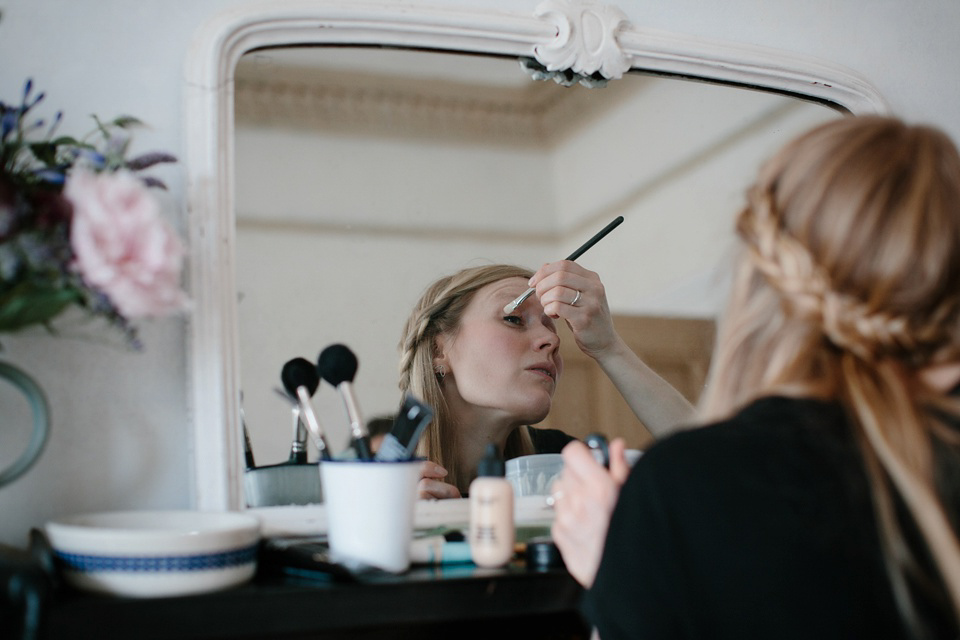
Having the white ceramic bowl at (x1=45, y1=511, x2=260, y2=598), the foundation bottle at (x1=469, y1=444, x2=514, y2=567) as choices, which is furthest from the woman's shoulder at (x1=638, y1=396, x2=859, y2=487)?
the white ceramic bowl at (x1=45, y1=511, x2=260, y2=598)

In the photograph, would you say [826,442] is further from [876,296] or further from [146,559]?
[146,559]

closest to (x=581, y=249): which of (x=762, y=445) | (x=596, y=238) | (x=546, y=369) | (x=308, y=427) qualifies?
(x=596, y=238)

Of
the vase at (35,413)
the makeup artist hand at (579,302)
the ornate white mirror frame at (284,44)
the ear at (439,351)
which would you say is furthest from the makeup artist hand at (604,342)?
the vase at (35,413)

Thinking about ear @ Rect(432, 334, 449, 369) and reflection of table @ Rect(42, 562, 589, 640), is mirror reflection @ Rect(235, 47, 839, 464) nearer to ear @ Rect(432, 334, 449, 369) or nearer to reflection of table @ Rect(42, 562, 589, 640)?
ear @ Rect(432, 334, 449, 369)

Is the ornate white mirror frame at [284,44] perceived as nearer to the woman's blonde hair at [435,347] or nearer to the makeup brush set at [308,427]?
the makeup brush set at [308,427]

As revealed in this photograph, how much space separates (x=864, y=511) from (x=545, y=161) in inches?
22.8

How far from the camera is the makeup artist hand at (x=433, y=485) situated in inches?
35.7

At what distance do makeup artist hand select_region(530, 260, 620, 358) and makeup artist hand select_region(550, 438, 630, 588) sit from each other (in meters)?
0.27

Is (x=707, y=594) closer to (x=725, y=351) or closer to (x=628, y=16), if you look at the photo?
(x=725, y=351)

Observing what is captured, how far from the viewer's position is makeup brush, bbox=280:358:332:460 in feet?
2.77

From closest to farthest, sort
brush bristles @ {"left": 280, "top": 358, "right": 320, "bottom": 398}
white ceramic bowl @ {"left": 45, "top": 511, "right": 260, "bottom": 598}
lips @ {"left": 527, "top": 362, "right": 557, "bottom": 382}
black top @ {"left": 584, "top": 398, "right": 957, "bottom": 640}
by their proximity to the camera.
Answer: black top @ {"left": 584, "top": 398, "right": 957, "bottom": 640} → white ceramic bowl @ {"left": 45, "top": 511, "right": 260, "bottom": 598} → brush bristles @ {"left": 280, "top": 358, "right": 320, "bottom": 398} → lips @ {"left": 527, "top": 362, "right": 557, "bottom": 382}

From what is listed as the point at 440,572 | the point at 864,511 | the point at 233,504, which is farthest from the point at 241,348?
the point at 864,511

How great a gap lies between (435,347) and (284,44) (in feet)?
1.10

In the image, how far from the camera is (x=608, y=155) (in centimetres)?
105
